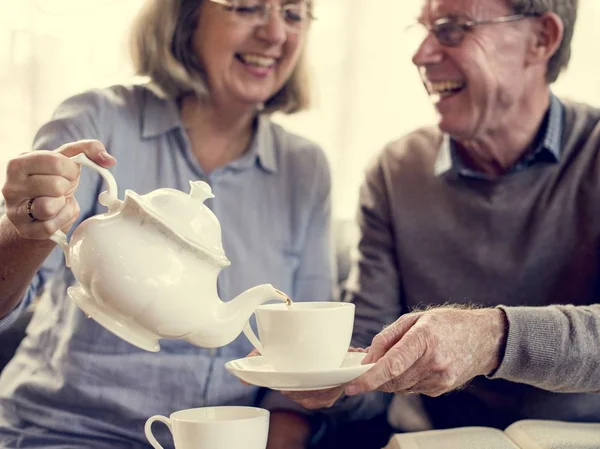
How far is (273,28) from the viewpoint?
5.80ft

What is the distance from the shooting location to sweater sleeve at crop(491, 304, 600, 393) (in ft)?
4.34

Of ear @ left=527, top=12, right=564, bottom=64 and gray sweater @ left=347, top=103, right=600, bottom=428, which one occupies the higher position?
ear @ left=527, top=12, right=564, bottom=64

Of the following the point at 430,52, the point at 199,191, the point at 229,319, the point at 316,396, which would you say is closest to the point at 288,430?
the point at 316,396

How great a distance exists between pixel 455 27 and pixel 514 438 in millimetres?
934

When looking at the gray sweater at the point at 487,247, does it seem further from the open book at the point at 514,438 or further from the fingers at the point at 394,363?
the fingers at the point at 394,363

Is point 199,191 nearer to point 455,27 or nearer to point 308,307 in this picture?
point 308,307

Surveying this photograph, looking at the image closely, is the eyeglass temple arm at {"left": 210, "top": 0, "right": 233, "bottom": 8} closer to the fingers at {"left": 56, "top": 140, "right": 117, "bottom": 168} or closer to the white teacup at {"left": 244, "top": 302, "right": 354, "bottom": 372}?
the fingers at {"left": 56, "top": 140, "right": 117, "bottom": 168}

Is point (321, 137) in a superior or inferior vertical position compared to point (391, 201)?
inferior

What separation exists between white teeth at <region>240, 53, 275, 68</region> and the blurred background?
859 mm

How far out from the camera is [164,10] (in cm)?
183

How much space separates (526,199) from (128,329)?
110 cm

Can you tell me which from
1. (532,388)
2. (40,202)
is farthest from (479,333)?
(40,202)

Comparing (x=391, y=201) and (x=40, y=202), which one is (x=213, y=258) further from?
(x=391, y=201)

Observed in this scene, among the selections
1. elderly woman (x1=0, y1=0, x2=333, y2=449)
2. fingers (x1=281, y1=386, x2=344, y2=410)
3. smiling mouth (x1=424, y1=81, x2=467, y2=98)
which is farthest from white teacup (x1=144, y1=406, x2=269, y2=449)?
smiling mouth (x1=424, y1=81, x2=467, y2=98)
